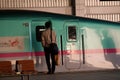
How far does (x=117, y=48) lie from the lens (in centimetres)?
1647

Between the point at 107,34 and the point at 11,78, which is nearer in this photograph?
the point at 11,78

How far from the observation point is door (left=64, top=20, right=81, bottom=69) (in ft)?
52.3

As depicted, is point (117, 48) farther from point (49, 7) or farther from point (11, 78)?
point (49, 7)

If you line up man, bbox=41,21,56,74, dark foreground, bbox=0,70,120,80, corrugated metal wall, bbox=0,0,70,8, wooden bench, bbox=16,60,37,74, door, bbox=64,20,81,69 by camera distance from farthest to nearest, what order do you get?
corrugated metal wall, bbox=0,0,70,8 → door, bbox=64,20,81,69 → man, bbox=41,21,56,74 → dark foreground, bbox=0,70,120,80 → wooden bench, bbox=16,60,37,74

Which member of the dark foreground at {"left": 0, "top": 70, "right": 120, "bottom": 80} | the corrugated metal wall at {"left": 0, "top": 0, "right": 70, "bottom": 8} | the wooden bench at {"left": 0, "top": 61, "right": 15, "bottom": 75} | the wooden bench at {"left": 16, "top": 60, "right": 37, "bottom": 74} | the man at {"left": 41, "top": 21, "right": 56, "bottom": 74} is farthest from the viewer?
the corrugated metal wall at {"left": 0, "top": 0, "right": 70, "bottom": 8}

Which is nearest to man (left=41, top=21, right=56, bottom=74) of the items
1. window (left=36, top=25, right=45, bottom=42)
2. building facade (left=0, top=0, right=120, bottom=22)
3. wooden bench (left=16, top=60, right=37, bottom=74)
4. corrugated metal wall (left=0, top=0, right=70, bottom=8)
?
window (left=36, top=25, right=45, bottom=42)

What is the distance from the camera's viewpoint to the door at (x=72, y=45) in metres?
15.9

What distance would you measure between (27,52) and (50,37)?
3.37 ft

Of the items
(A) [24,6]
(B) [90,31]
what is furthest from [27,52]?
(A) [24,6]

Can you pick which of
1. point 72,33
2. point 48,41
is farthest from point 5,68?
point 72,33

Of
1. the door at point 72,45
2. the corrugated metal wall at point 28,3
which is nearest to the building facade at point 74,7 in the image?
the corrugated metal wall at point 28,3

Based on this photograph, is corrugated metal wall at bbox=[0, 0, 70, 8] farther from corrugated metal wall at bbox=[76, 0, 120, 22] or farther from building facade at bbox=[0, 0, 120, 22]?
corrugated metal wall at bbox=[76, 0, 120, 22]

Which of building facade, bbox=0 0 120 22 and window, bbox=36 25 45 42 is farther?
building facade, bbox=0 0 120 22

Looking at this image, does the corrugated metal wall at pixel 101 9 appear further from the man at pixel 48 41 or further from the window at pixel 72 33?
the man at pixel 48 41
